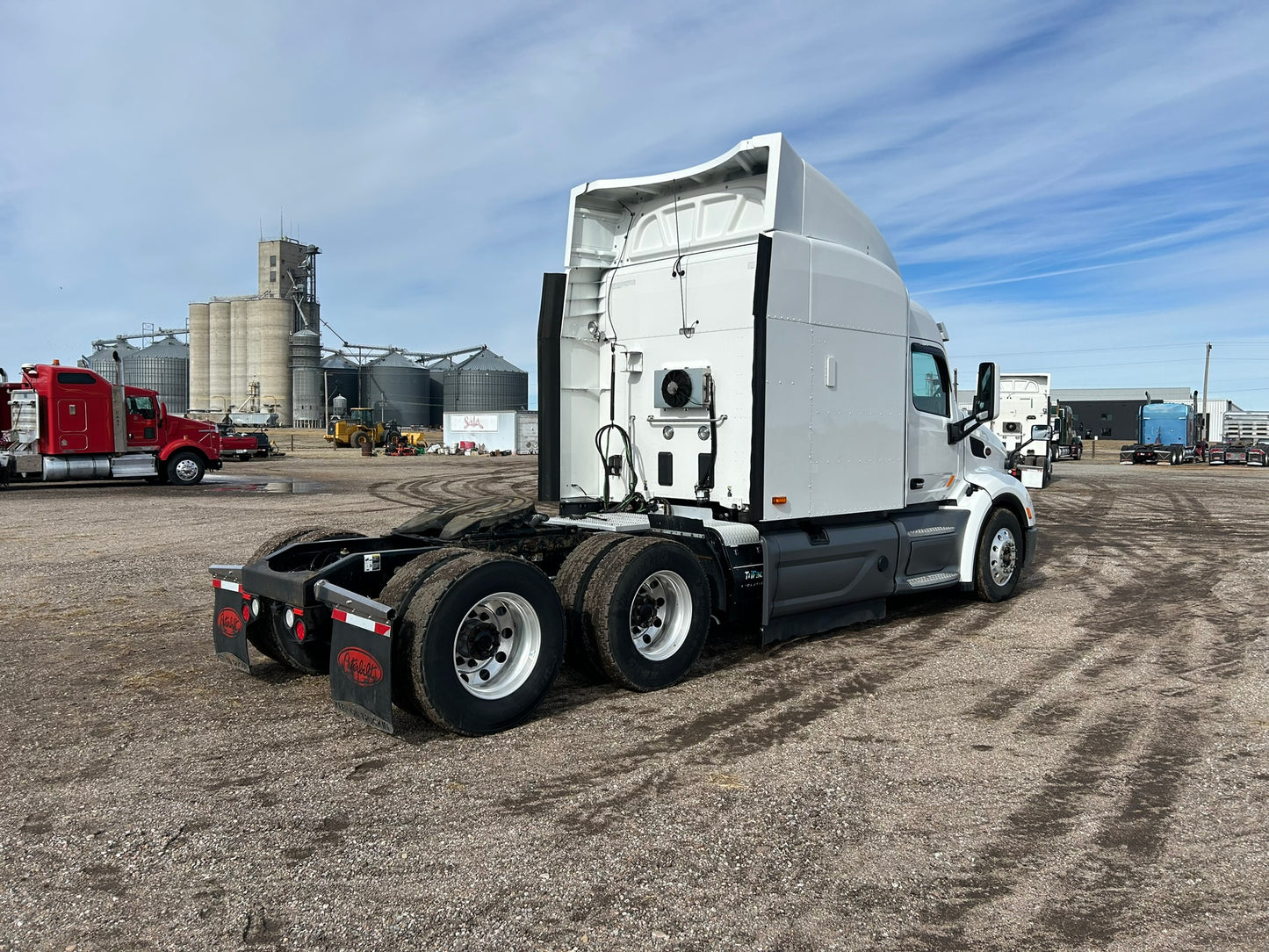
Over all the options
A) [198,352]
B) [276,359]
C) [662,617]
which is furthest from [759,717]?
[198,352]

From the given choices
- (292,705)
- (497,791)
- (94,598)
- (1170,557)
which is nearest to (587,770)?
(497,791)

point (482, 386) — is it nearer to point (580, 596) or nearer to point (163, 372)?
point (163, 372)

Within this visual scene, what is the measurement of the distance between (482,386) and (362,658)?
3178 inches

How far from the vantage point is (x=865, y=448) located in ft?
26.0

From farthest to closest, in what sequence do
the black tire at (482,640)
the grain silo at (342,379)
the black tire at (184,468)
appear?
the grain silo at (342,379) → the black tire at (184,468) → the black tire at (482,640)

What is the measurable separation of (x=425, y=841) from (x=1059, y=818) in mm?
2856

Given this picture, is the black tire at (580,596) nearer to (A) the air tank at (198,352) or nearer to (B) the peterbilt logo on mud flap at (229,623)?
(B) the peterbilt logo on mud flap at (229,623)

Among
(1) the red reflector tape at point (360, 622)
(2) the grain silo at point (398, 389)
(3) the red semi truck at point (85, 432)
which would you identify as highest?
(2) the grain silo at point (398, 389)

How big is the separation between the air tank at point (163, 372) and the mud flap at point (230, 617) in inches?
3494

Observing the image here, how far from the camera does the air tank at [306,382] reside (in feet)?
256

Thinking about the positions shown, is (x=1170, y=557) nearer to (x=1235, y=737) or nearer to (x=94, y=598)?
(x=1235, y=737)

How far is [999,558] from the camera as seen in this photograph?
9453mm

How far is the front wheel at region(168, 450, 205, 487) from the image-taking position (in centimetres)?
2452

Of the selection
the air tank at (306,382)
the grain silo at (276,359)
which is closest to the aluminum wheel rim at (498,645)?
the air tank at (306,382)
